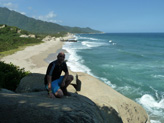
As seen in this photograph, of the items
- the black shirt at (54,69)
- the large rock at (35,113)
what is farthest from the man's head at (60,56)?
the large rock at (35,113)

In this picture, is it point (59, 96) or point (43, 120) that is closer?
point (43, 120)

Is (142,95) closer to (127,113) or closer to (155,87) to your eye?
(155,87)

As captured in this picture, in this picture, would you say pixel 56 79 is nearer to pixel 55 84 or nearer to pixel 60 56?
pixel 55 84

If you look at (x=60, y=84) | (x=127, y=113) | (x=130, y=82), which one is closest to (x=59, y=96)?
(x=60, y=84)

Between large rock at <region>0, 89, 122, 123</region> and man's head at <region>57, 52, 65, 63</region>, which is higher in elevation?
man's head at <region>57, 52, 65, 63</region>

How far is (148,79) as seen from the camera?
57.7ft

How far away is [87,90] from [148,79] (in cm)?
1174

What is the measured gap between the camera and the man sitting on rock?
441cm

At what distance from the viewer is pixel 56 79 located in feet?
15.3

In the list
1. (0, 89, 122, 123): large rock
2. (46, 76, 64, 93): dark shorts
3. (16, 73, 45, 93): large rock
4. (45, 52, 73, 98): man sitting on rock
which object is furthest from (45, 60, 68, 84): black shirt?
(16, 73, 45, 93): large rock

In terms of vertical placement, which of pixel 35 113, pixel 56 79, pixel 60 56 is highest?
pixel 60 56

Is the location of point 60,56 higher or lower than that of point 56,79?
higher

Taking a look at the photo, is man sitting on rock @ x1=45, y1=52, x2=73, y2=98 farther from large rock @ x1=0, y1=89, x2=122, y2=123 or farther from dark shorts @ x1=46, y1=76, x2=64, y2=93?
large rock @ x1=0, y1=89, x2=122, y2=123

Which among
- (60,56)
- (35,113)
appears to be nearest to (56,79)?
(60,56)
